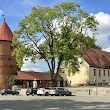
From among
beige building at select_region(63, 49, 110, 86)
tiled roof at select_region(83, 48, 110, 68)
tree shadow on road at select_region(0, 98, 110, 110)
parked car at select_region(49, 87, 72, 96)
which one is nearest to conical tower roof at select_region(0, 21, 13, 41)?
beige building at select_region(63, 49, 110, 86)

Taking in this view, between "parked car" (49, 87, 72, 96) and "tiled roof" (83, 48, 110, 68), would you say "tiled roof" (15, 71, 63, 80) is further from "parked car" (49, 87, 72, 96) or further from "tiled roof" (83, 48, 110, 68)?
"parked car" (49, 87, 72, 96)

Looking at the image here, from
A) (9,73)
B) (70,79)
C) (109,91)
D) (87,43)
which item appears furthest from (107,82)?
(109,91)

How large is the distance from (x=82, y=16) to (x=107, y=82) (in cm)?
2414

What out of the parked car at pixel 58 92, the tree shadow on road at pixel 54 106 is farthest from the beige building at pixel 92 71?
the tree shadow on road at pixel 54 106

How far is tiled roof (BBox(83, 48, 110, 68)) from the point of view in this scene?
7712cm

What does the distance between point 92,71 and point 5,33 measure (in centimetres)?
2507

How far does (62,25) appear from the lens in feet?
206

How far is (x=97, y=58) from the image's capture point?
81375 mm

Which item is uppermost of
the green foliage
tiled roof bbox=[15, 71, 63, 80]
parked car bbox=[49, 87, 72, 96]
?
tiled roof bbox=[15, 71, 63, 80]

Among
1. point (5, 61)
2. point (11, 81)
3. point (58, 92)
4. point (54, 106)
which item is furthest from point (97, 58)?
point (54, 106)

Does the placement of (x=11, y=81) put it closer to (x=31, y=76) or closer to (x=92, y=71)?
(x=31, y=76)

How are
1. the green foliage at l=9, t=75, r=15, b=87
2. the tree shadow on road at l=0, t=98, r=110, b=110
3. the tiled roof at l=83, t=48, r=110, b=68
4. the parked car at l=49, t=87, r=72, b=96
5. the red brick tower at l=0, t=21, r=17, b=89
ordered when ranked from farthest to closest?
1. the red brick tower at l=0, t=21, r=17, b=89
2. the tiled roof at l=83, t=48, r=110, b=68
3. the green foliage at l=9, t=75, r=15, b=87
4. the parked car at l=49, t=87, r=72, b=96
5. the tree shadow on road at l=0, t=98, r=110, b=110

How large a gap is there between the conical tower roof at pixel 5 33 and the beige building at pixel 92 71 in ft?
59.1

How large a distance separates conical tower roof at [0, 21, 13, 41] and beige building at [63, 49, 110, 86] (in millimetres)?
18006
